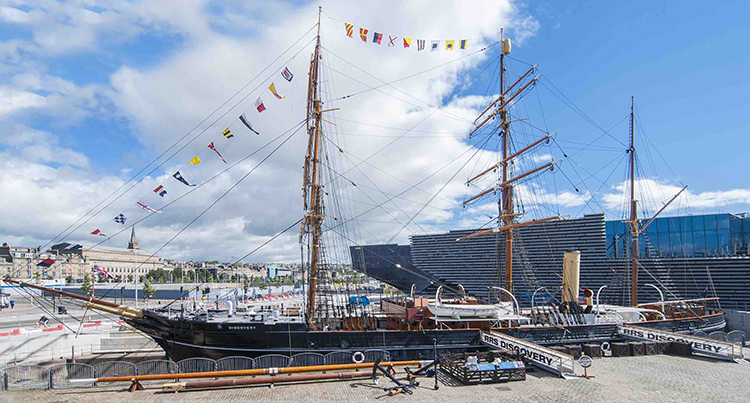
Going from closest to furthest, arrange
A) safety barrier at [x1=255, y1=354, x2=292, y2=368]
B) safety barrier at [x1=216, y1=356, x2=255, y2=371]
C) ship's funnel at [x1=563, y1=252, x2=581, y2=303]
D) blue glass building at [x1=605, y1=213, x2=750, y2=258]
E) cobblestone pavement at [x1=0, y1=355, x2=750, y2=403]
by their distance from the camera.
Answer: cobblestone pavement at [x1=0, y1=355, x2=750, y2=403]
safety barrier at [x1=216, y1=356, x2=255, y2=371]
safety barrier at [x1=255, y1=354, x2=292, y2=368]
ship's funnel at [x1=563, y1=252, x2=581, y2=303]
blue glass building at [x1=605, y1=213, x2=750, y2=258]

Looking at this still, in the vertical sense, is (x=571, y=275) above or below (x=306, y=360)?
above

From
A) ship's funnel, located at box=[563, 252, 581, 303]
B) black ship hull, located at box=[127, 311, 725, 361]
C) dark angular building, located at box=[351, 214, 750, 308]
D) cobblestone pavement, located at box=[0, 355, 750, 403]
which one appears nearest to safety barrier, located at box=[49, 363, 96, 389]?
cobblestone pavement, located at box=[0, 355, 750, 403]

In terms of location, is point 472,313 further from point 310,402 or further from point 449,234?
point 449,234

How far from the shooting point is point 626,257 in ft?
118

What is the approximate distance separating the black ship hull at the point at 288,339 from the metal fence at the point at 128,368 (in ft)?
2.36

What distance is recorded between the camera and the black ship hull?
17.6 m

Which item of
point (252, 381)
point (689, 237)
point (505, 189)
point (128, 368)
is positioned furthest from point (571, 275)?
point (689, 237)

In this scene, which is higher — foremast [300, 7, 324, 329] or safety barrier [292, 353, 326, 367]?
foremast [300, 7, 324, 329]

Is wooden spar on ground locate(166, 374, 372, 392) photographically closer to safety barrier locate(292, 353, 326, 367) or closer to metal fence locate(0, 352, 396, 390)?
metal fence locate(0, 352, 396, 390)

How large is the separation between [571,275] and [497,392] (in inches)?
562

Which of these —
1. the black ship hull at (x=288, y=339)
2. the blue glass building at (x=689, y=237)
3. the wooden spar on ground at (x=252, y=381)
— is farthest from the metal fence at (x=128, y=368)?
the blue glass building at (x=689, y=237)

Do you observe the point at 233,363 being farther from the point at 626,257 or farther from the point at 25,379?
the point at 626,257

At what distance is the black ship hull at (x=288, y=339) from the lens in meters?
17.6

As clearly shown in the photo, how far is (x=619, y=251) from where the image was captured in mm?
43000
